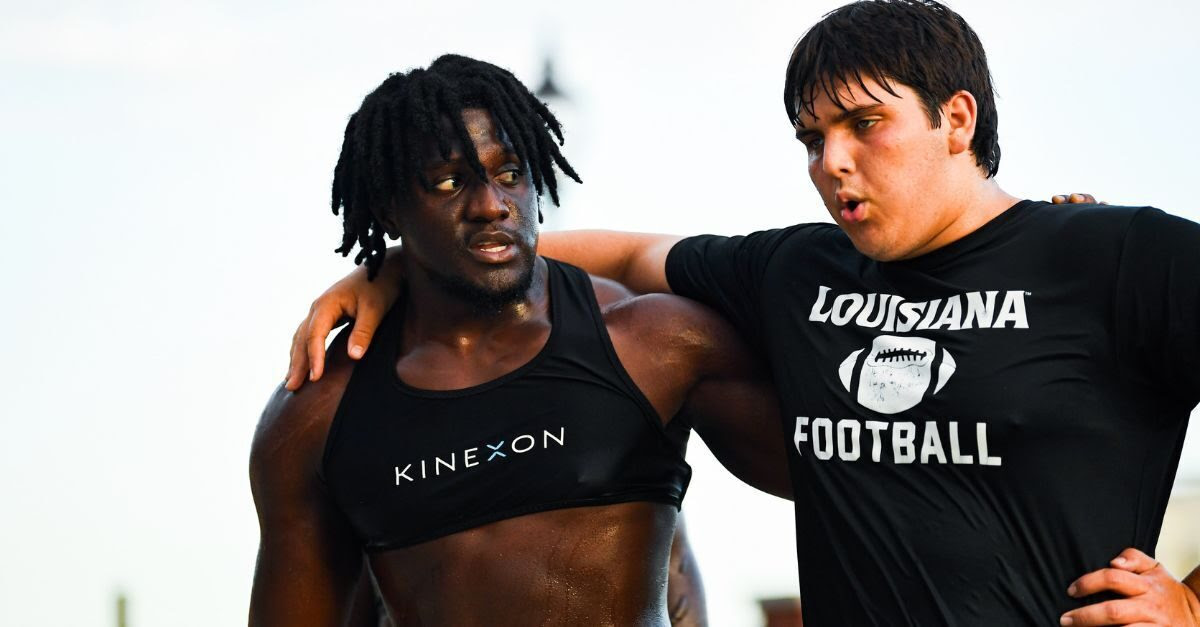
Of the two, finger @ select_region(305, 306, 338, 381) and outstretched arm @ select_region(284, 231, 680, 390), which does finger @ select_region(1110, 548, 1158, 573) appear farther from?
finger @ select_region(305, 306, 338, 381)

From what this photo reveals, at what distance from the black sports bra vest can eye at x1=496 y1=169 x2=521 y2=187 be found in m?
0.28

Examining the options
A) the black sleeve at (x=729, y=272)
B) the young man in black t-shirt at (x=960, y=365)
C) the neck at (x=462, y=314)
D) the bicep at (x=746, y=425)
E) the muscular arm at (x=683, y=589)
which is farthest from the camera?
the muscular arm at (x=683, y=589)

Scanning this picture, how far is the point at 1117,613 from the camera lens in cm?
261

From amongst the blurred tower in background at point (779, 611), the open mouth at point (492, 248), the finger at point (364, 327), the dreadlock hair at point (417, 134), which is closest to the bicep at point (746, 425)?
the open mouth at point (492, 248)

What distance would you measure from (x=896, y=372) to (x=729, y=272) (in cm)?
59

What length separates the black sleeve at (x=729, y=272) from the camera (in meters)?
3.28

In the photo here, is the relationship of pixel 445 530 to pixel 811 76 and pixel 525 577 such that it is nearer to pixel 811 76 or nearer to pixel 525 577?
pixel 525 577

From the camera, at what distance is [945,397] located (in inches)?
110

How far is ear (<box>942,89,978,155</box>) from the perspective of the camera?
2895 mm

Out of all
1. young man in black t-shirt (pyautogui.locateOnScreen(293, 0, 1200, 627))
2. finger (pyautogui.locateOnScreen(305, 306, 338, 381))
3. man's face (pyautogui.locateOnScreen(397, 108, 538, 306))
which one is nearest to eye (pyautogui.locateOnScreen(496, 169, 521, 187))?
man's face (pyautogui.locateOnScreen(397, 108, 538, 306))

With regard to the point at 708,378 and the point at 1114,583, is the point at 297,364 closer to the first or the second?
the point at 708,378

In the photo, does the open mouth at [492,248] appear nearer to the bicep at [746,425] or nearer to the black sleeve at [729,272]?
the black sleeve at [729,272]

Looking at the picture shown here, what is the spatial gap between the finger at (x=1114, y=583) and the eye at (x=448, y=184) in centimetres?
153

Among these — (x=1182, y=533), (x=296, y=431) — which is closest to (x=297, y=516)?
(x=296, y=431)
